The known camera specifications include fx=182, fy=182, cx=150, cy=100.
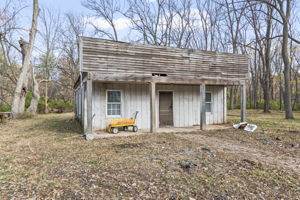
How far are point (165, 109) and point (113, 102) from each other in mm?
2980

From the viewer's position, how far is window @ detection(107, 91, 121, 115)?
8.95 metres

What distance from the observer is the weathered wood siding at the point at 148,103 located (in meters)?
8.73

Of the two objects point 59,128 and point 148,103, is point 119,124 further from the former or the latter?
point 59,128

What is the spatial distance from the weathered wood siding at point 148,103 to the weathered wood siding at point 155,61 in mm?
1224

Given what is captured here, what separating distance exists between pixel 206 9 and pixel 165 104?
2200cm

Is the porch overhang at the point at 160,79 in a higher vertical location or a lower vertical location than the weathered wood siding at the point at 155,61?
lower

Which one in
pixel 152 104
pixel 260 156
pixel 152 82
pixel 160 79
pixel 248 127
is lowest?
pixel 260 156

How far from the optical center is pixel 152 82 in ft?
26.9

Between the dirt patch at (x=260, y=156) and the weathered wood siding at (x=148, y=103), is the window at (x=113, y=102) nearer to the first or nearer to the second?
the weathered wood siding at (x=148, y=103)

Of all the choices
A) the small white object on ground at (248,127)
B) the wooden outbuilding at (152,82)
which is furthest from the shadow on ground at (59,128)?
the small white object on ground at (248,127)

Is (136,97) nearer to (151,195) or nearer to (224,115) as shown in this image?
(224,115)

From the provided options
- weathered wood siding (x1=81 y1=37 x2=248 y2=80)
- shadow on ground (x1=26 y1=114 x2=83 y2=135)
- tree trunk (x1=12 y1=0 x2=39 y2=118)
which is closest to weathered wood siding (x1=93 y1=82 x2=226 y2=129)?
weathered wood siding (x1=81 y1=37 x2=248 y2=80)

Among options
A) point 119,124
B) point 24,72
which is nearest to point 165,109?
point 119,124

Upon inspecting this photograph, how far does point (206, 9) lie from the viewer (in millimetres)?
26234
